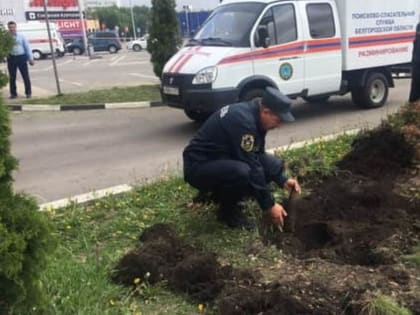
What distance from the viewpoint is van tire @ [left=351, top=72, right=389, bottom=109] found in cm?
1065

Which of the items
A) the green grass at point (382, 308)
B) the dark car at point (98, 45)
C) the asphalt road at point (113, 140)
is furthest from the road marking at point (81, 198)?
the dark car at point (98, 45)

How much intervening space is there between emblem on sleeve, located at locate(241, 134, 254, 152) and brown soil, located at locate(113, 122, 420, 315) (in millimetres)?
698

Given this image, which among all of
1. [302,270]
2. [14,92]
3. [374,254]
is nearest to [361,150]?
[374,254]

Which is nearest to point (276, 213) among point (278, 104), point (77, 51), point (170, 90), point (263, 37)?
point (278, 104)

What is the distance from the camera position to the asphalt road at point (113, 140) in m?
6.68

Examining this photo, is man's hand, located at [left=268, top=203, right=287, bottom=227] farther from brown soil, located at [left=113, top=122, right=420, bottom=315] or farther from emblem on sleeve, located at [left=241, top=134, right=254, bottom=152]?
emblem on sleeve, located at [left=241, top=134, right=254, bottom=152]

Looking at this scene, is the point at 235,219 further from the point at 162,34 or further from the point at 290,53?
the point at 162,34

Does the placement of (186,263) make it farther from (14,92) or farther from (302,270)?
(14,92)

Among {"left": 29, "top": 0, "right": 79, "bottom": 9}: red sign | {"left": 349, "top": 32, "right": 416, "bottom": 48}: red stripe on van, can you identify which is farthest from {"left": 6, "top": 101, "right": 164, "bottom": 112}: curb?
{"left": 29, "top": 0, "right": 79, "bottom": 9}: red sign

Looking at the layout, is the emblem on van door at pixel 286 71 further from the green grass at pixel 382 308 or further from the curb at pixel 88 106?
the green grass at pixel 382 308

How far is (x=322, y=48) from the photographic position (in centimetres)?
973

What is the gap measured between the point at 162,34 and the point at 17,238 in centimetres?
1266

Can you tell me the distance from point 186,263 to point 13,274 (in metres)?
1.35

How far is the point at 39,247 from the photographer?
247 cm
